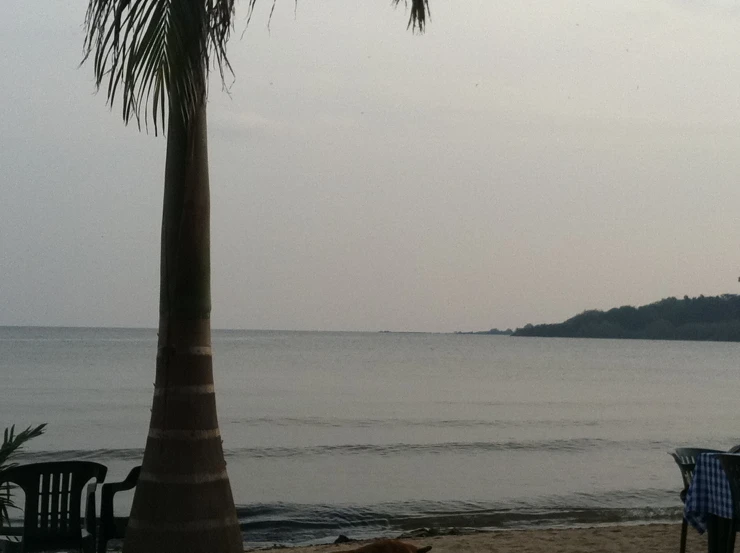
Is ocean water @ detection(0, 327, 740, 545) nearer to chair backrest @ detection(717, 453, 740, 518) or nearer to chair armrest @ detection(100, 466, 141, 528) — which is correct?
chair armrest @ detection(100, 466, 141, 528)

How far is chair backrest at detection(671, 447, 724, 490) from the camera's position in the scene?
19.4 feet

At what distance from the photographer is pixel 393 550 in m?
5.07

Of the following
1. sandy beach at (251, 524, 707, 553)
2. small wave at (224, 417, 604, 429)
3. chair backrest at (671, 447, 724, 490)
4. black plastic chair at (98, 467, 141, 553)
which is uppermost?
chair backrest at (671, 447, 724, 490)

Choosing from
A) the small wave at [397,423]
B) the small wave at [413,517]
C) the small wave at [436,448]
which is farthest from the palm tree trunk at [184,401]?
the small wave at [397,423]

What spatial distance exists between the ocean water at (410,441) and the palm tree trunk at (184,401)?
5.79m

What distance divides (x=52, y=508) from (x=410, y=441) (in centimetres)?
1620

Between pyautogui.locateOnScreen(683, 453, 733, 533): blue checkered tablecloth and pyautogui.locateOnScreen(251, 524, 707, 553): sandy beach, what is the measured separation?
8.12 ft

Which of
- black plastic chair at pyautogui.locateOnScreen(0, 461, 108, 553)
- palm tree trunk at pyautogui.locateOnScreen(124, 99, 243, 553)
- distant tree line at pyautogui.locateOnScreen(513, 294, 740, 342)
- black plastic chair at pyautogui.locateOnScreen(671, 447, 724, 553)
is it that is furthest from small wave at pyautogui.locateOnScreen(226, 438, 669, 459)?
distant tree line at pyautogui.locateOnScreen(513, 294, 740, 342)

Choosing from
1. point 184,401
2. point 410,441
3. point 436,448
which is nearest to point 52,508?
point 184,401

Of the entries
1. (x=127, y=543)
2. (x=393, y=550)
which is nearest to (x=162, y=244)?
(x=127, y=543)

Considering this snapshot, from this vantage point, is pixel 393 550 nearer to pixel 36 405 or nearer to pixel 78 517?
pixel 78 517

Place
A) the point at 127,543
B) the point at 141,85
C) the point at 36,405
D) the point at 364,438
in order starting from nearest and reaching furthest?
the point at 141,85, the point at 127,543, the point at 364,438, the point at 36,405

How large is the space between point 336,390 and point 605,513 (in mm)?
26199

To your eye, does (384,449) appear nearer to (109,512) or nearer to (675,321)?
(109,512)
